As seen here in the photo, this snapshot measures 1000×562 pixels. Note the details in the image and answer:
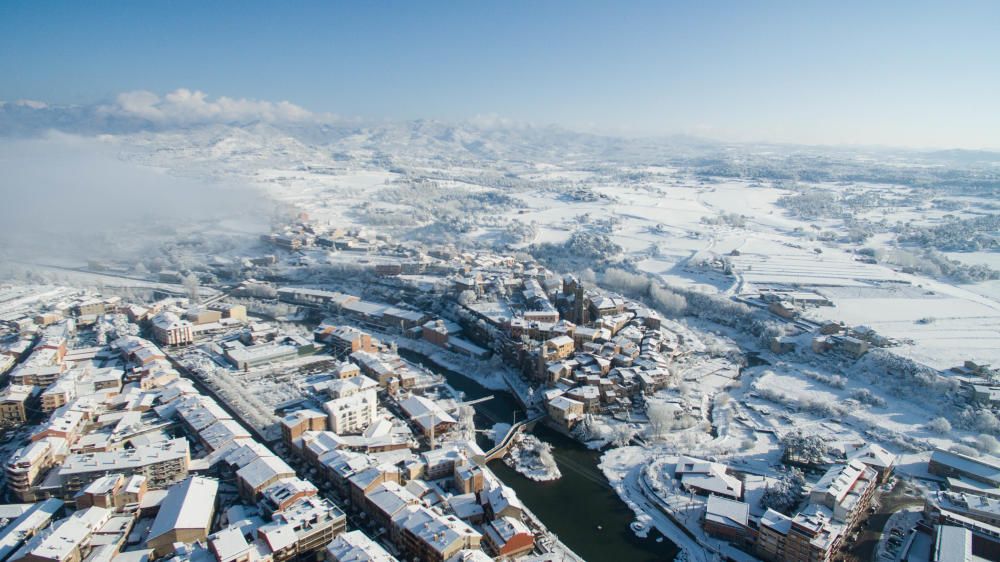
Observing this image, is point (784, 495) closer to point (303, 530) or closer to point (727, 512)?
point (727, 512)

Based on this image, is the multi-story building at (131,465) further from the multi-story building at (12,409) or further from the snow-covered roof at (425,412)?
the snow-covered roof at (425,412)

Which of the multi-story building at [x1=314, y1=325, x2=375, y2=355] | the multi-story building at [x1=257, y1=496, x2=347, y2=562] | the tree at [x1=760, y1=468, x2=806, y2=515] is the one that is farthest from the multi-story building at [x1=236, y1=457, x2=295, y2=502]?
the tree at [x1=760, y1=468, x2=806, y2=515]

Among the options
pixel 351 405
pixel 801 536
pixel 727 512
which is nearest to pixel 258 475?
pixel 351 405

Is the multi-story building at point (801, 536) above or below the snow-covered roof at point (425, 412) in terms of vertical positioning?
above

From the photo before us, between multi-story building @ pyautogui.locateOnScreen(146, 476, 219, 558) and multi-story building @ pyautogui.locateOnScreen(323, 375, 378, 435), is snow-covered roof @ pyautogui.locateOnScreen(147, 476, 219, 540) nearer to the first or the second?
multi-story building @ pyautogui.locateOnScreen(146, 476, 219, 558)

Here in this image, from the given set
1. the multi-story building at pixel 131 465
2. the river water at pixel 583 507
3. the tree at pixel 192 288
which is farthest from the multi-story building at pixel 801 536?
the tree at pixel 192 288

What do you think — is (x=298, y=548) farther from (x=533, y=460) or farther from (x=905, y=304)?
(x=905, y=304)

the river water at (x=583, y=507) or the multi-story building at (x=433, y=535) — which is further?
the river water at (x=583, y=507)

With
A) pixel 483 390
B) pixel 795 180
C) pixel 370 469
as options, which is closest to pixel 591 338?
pixel 483 390

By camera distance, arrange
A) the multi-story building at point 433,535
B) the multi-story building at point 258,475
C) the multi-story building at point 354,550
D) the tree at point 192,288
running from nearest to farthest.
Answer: the multi-story building at point 354,550 → the multi-story building at point 433,535 → the multi-story building at point 258,475 → the tree at point 192,288
